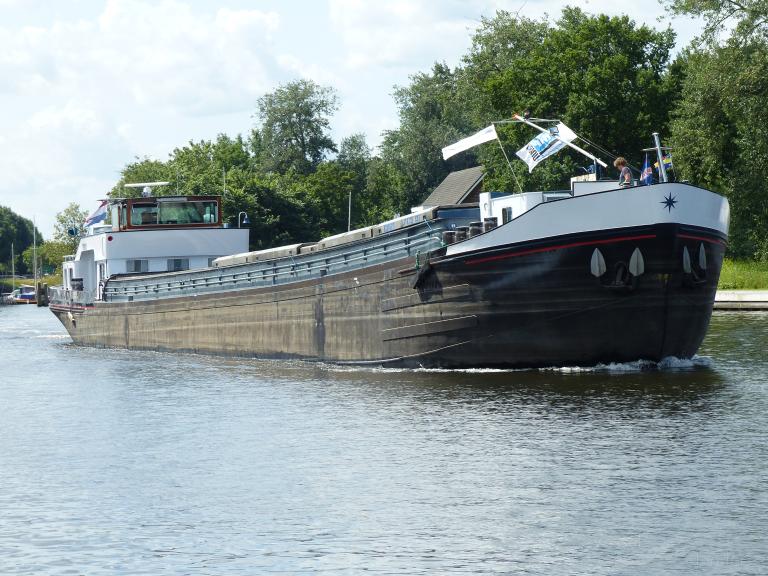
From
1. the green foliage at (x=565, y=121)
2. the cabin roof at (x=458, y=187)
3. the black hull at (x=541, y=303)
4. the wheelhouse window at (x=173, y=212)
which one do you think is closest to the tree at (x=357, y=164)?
the green foliage at (x=565, y=121)

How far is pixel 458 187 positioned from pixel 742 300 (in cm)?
3906

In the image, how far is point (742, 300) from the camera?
154ft

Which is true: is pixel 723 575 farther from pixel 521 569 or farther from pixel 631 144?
pixel 631 144

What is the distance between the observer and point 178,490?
15562mm

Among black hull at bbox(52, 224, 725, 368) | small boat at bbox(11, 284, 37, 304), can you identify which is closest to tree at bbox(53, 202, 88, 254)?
small boat at bbox(11, 284, 37, 304)

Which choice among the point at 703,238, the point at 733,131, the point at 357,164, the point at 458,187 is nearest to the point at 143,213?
the point at 703,238

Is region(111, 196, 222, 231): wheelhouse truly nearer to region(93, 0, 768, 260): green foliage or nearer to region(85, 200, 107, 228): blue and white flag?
region(85, 200, 107, 228): blue and white flag

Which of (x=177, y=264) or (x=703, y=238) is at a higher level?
(x=177, y=264)

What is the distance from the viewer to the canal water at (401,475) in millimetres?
12383

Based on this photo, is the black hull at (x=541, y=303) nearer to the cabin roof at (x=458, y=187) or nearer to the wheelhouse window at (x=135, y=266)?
the wheelhouse window at (x=135, y=266)

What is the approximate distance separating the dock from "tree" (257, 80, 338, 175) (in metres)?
67.4

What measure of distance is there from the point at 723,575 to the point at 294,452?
313 inches

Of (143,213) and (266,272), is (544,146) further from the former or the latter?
(143,213)

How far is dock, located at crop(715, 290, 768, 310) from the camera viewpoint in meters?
46.0
